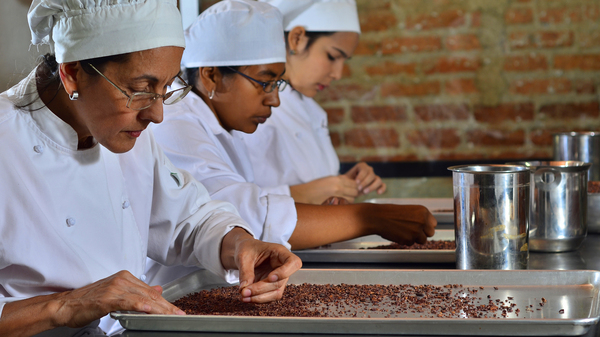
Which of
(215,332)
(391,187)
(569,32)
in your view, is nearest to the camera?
(215,332)

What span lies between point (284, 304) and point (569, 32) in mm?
2933

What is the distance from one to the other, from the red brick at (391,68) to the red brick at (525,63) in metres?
0.52

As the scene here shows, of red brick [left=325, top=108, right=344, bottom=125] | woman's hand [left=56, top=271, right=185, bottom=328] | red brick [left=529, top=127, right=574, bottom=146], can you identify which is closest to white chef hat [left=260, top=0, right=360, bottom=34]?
red brick [left=325, top=108, right=344, bottom=125]

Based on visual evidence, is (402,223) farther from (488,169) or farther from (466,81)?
(466,81)

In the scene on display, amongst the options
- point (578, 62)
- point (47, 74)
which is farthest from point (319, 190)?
point (578, 62)

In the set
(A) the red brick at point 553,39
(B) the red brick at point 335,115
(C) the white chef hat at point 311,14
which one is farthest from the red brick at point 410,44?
(C) the white chef hat at point 311,14

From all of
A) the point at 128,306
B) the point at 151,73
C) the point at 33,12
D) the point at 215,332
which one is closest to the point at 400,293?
the point at 215,332

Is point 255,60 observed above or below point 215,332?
above

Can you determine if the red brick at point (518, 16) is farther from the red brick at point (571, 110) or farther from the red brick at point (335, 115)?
the red brick at point (335, 115)

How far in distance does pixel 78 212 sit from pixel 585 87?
9.95 ft

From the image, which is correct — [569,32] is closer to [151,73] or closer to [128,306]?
[151,73]

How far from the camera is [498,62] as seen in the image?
3.46 meters

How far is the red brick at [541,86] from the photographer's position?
11.2 ft

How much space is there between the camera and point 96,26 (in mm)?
1082
